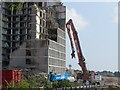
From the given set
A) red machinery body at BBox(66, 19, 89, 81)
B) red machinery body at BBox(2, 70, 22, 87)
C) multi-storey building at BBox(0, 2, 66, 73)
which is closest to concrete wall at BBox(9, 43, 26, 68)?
multi-storey building at BBox(0, 2, 66, 73)

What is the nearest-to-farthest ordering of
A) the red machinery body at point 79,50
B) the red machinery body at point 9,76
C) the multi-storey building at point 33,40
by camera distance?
the red machinery body at point 9,76
the red machinery body at point 79,50
the multi-storey building at point 33,40

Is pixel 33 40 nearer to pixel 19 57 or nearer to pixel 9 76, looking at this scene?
pixel 19 57

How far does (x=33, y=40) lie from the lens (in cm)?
9594

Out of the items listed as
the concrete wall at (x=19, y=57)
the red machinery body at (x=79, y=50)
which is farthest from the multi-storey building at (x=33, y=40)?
the red machinery body at (x=79, y=50)

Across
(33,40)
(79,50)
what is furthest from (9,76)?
(33,40)

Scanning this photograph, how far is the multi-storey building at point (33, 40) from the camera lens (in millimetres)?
94000

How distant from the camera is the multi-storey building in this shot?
308ft

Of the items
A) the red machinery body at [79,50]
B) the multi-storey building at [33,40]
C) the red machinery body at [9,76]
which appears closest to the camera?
the red machinery body at [9,76]

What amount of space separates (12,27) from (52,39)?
12511 mm

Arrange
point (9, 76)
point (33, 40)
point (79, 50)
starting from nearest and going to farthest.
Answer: point (9, 76) < point (79, 50) < point (33, 40)

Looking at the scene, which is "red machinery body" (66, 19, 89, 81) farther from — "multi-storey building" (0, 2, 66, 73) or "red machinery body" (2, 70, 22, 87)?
"multi-storey building" (0, 2, 66, 73)

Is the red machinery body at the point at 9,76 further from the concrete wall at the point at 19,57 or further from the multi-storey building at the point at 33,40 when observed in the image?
the concrete wall at the point at 19,57

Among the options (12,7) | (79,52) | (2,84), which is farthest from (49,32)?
(12,7)

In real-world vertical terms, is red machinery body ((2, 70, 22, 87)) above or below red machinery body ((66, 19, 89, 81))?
below
